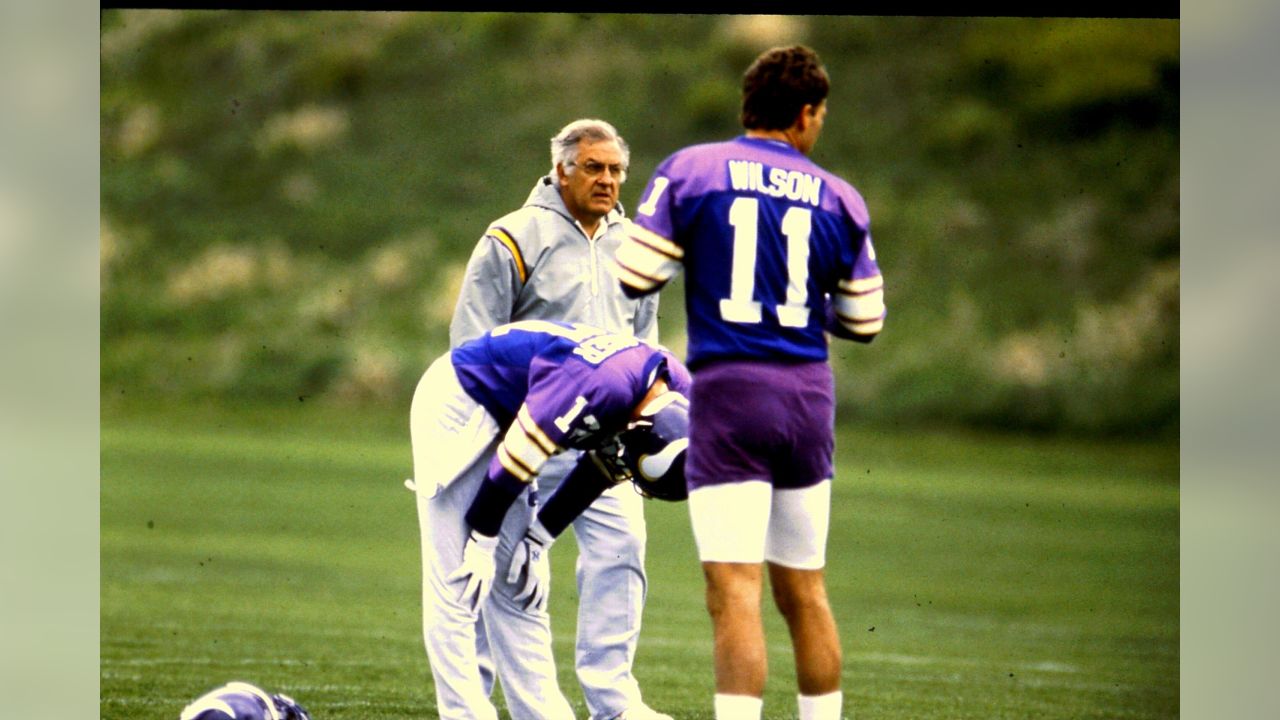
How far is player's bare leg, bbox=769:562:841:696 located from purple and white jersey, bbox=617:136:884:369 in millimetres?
446

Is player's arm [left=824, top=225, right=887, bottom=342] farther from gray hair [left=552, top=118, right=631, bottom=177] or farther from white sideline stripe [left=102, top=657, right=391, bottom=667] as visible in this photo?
white sideline stripe [left=102, top=657, right=391, bottom=667]

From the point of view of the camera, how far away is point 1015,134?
41.1 ft

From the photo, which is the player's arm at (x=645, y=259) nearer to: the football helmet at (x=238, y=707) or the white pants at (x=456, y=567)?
the white pants at (x=456, y=567)

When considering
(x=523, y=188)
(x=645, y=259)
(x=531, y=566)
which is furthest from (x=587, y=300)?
(x=523, y=188)

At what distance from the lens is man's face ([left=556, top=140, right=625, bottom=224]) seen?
4488 mm

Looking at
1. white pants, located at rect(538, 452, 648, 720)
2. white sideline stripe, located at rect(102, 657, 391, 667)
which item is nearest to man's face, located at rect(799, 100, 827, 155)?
white pants, located at rect(538, 452, 648, 720)

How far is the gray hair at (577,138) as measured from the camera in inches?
176

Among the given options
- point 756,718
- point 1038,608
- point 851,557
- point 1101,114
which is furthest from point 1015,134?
point 756,718

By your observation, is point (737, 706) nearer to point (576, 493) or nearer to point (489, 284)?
point (576, 493)

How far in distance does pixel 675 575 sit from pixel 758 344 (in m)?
4.72

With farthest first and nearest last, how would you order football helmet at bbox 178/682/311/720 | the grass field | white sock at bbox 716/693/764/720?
the grass field < football helmet at bbox 178/682/311/720 < white sock at bbox 716/693/764/720

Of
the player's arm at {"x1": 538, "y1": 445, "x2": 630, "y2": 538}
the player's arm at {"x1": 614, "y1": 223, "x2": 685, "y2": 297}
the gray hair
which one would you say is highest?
the gray hair
